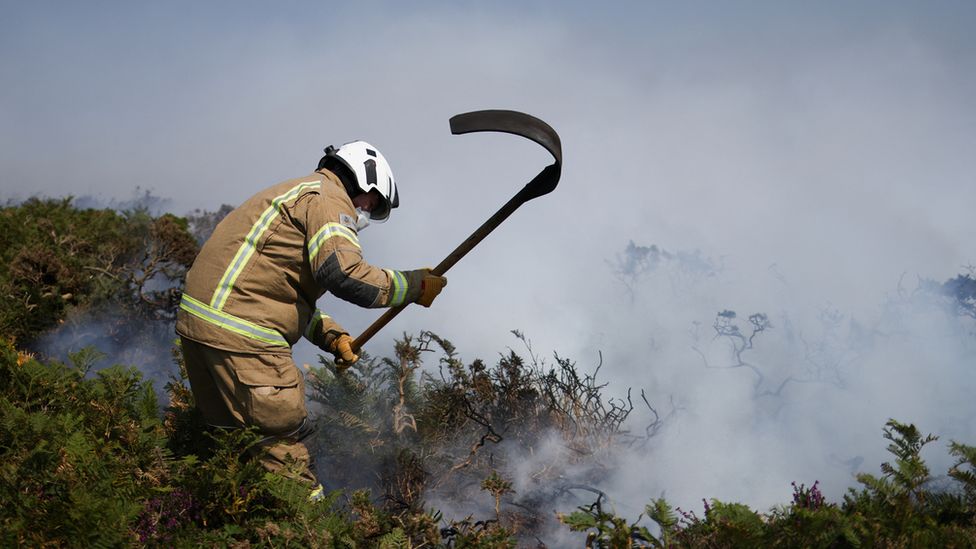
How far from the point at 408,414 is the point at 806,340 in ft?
11.3

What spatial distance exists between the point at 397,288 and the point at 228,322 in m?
0.90

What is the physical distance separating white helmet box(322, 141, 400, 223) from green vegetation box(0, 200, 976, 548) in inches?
57.0

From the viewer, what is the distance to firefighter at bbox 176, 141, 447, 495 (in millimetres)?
4191

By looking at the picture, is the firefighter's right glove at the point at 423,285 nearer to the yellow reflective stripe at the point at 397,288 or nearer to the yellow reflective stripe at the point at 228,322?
the yellow reflective stripe at the point at 397,288

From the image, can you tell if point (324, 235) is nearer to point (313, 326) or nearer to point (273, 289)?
point (273, 289)

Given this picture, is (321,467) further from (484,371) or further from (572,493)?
(572,493)

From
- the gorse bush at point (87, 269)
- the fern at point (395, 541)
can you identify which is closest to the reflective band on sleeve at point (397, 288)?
the fern at point (395, 541)

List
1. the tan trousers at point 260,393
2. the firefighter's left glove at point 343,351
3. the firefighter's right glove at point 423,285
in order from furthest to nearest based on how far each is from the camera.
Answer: the firefighter's left glove at point 343,351 < the firefighter's right glove at point 423,285 < the tan trousers at point 260,393

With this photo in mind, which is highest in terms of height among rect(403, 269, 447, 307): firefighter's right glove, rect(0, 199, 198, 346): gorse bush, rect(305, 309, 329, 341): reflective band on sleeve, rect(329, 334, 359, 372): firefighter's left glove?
rect(0, 199, 198, 346): gorse bush

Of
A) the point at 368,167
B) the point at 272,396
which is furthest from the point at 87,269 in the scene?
the point at 368,167

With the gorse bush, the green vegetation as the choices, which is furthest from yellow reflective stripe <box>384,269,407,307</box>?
the gorse bush

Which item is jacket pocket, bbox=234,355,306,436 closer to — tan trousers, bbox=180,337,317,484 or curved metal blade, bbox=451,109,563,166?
tan trousers, bbox=180,337,317,484

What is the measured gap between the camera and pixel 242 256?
4.27 metres

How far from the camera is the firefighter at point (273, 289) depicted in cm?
419
